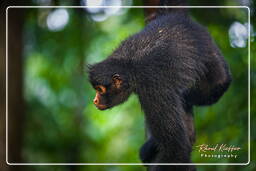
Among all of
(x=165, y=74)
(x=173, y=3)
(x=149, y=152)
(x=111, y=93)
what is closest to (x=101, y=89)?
(x=111, y=93)

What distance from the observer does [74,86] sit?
6.35 m

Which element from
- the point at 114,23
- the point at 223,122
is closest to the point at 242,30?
the point at 223,122

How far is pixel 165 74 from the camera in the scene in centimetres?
314

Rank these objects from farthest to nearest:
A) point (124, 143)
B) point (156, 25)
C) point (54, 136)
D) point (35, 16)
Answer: point (124, 143), point (54, 136), point (35, 16), point (156, 25)

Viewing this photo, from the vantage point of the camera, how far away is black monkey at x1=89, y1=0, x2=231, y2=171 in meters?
3.09

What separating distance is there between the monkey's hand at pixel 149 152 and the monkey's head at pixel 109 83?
0.60 meters

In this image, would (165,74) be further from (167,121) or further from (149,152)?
(149,152)

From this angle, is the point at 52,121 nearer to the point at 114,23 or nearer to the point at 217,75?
the point at 114,23

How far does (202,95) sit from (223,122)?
3.52ft

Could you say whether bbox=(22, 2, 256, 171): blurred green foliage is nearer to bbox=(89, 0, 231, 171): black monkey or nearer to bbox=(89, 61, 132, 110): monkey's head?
bbox=(89, 0, 231, 171): black monkey

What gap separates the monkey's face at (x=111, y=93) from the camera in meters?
3.32

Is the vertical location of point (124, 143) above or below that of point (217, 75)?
→ below

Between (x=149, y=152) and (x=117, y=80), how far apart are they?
3.02 ft

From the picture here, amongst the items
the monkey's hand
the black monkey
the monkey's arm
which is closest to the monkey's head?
the black monkey
